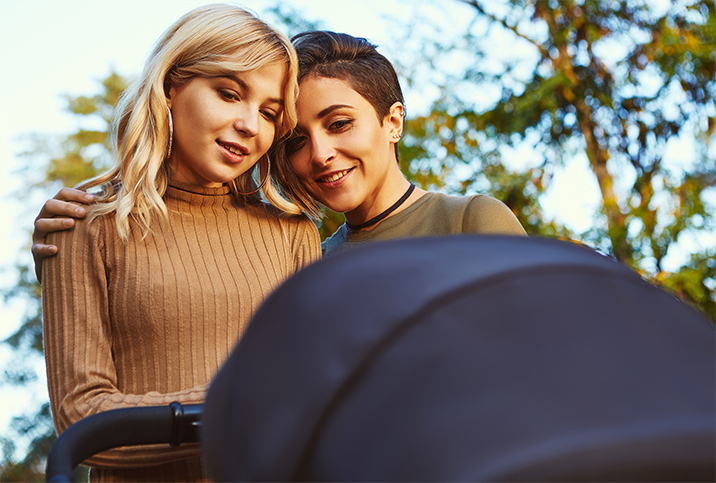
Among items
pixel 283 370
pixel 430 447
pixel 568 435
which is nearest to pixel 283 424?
pixel 283 370

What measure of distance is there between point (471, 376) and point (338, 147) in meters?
1.90

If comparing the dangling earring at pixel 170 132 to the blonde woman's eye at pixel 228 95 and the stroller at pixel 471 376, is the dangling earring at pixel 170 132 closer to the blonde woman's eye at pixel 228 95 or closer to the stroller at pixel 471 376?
the blonde woman's eye at pixel 228 95

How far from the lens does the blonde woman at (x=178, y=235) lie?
1.82 m

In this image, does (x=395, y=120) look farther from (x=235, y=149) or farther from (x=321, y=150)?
(x=235, y=149)

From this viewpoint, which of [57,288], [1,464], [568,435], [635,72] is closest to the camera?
[568,435]

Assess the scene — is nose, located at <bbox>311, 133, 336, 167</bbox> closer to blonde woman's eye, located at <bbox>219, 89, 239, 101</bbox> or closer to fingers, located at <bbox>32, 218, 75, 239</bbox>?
blonde woman's eye, located at <bbox>219, 89, 239, 101</bbox>

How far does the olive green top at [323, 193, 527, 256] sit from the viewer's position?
7.62 ft

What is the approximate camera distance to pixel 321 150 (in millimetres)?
2475

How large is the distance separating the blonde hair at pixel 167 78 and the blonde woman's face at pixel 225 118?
0.03 metres

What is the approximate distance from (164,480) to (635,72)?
10.1 metres

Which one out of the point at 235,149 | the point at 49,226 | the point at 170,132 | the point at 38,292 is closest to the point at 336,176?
the point at 235,149

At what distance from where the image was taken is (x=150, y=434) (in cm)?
114

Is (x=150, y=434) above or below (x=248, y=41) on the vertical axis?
below

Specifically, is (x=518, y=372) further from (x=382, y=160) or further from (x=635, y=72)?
(x=635, y=72)
